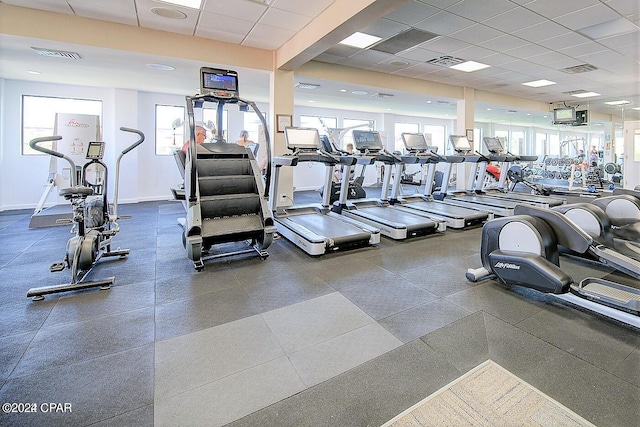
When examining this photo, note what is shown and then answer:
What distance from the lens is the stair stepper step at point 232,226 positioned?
3.53 meters

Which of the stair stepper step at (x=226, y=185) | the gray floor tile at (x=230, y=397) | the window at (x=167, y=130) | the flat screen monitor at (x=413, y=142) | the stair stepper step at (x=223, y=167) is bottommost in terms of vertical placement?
the gray floor tile at (x=230, y=397)

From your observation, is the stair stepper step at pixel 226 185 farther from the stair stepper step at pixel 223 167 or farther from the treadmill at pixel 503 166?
the treadmill at pixel 503 166

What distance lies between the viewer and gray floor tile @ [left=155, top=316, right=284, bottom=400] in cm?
177

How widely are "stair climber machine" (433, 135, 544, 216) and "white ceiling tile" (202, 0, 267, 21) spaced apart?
4.59m

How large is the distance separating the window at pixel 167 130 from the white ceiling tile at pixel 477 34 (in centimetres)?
686

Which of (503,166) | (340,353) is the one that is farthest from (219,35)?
(503,166)

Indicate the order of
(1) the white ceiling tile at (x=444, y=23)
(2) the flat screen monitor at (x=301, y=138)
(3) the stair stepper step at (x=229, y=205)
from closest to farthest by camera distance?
(3) the stair stepper step at (x=229, y=205), (1) the white ceiling tile at (x=444, y=23), (2) the flat screen monitor at (x=301, y=138)

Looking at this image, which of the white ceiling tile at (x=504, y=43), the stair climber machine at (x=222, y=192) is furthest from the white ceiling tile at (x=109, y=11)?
the white ceiling tile at (x=504, y=43)

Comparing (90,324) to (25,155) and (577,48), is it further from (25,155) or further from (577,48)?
(577,48)

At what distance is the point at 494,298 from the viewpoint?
2775 millimetres

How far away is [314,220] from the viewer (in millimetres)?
4969

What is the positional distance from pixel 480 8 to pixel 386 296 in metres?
4.12

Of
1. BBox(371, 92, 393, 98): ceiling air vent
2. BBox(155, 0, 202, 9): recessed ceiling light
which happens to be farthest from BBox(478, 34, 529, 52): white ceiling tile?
BBox(155, 0, 202, 9): recessed ceiling light

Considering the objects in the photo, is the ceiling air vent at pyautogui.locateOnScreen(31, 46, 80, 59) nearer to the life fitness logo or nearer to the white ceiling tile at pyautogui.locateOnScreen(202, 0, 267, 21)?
the life fitness logo
